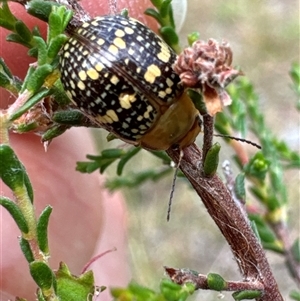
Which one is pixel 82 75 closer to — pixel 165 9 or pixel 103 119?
pixel 103 119

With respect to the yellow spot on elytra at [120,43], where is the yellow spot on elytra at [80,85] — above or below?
below

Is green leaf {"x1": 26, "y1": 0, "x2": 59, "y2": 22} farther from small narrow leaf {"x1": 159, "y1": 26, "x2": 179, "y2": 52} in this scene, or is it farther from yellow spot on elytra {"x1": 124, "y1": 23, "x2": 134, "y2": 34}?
small narrow leaf {"x1": 159, "y1": 26, "x2": 179, "y2": 52}

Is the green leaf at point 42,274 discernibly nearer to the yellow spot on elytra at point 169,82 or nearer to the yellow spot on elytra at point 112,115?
the yellow spot on elytra at point 112,115

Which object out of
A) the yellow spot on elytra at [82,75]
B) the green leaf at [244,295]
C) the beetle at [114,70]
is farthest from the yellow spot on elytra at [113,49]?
the green leaf at [244,295]

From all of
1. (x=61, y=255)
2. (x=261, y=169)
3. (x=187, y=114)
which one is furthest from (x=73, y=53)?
(x=61, y=255)

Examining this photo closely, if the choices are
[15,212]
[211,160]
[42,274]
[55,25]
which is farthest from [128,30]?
[42,274]
